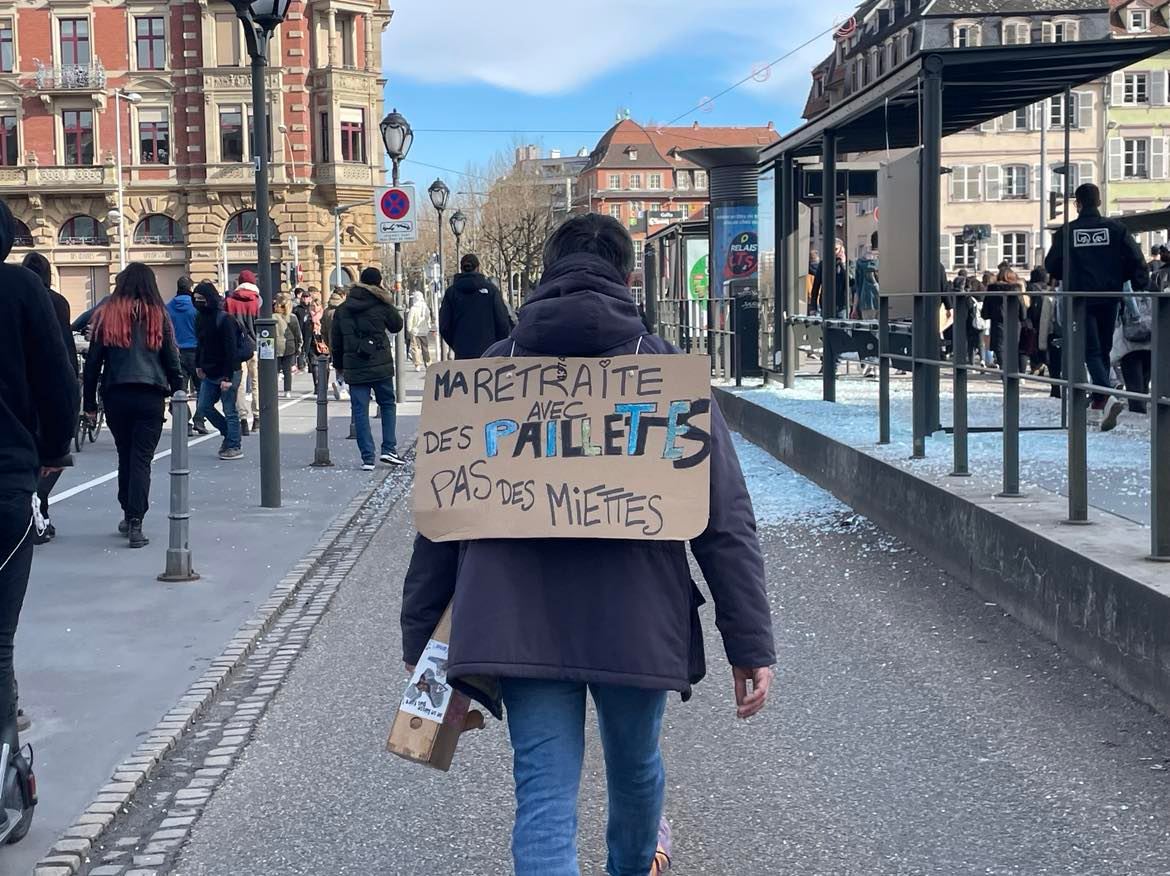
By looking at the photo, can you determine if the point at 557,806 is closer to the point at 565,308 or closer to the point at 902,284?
the point at 565,308

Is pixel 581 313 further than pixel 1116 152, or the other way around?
pixel 1116 152

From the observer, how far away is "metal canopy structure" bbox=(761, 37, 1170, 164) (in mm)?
11875

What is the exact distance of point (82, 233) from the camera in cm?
7031

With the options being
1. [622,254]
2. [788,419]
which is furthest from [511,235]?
[622,254]

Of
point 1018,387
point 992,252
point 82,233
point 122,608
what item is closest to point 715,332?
point 1018,387

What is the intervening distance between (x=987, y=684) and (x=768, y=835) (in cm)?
203

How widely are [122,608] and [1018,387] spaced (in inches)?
189

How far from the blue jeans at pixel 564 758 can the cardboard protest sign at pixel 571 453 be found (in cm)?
33

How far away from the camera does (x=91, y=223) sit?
70.2 m

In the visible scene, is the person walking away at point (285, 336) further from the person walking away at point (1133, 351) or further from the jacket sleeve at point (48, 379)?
the jacket sleeve at point (48, 379)

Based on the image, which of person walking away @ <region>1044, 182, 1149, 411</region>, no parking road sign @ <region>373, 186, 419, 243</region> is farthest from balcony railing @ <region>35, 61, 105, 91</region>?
person walking away @ <region>1044, 182, 1149, 411</region>

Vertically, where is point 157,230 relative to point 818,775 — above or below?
above

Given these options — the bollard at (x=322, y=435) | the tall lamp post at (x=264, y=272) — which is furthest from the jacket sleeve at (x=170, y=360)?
the bollard at (x=322, y=435)

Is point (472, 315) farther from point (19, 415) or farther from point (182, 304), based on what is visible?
point (19, 415)
